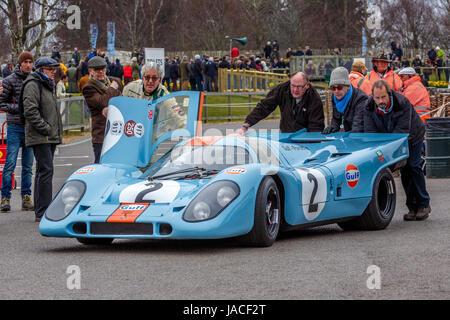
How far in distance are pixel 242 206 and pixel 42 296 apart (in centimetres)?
235

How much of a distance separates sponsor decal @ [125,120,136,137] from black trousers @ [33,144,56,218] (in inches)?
64.5

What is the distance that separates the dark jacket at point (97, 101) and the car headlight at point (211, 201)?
3.76 meters

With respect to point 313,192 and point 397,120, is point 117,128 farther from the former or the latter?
point 397,120

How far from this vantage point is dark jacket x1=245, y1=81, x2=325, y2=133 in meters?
10.9

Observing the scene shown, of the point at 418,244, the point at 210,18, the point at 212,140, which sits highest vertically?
the point at 210,18

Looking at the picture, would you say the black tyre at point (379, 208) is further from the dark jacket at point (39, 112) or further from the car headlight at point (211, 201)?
the dark jacket at point (39, 112)

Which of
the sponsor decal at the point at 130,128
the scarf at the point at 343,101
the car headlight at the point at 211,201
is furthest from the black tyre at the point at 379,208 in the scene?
the sponsor decal at the point at 130,128

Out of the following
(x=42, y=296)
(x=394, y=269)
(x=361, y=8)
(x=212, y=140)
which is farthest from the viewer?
(x=361, y=8)

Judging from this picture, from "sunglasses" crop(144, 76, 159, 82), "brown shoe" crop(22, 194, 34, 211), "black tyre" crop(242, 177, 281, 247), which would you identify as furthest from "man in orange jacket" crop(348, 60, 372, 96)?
"black tyre" crop(242, 177, 281, 247)

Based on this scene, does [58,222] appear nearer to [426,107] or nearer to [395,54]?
[426,107]

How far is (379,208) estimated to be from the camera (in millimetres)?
10164

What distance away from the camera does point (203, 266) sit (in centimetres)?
714

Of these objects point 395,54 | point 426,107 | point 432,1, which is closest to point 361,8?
point 432,1
